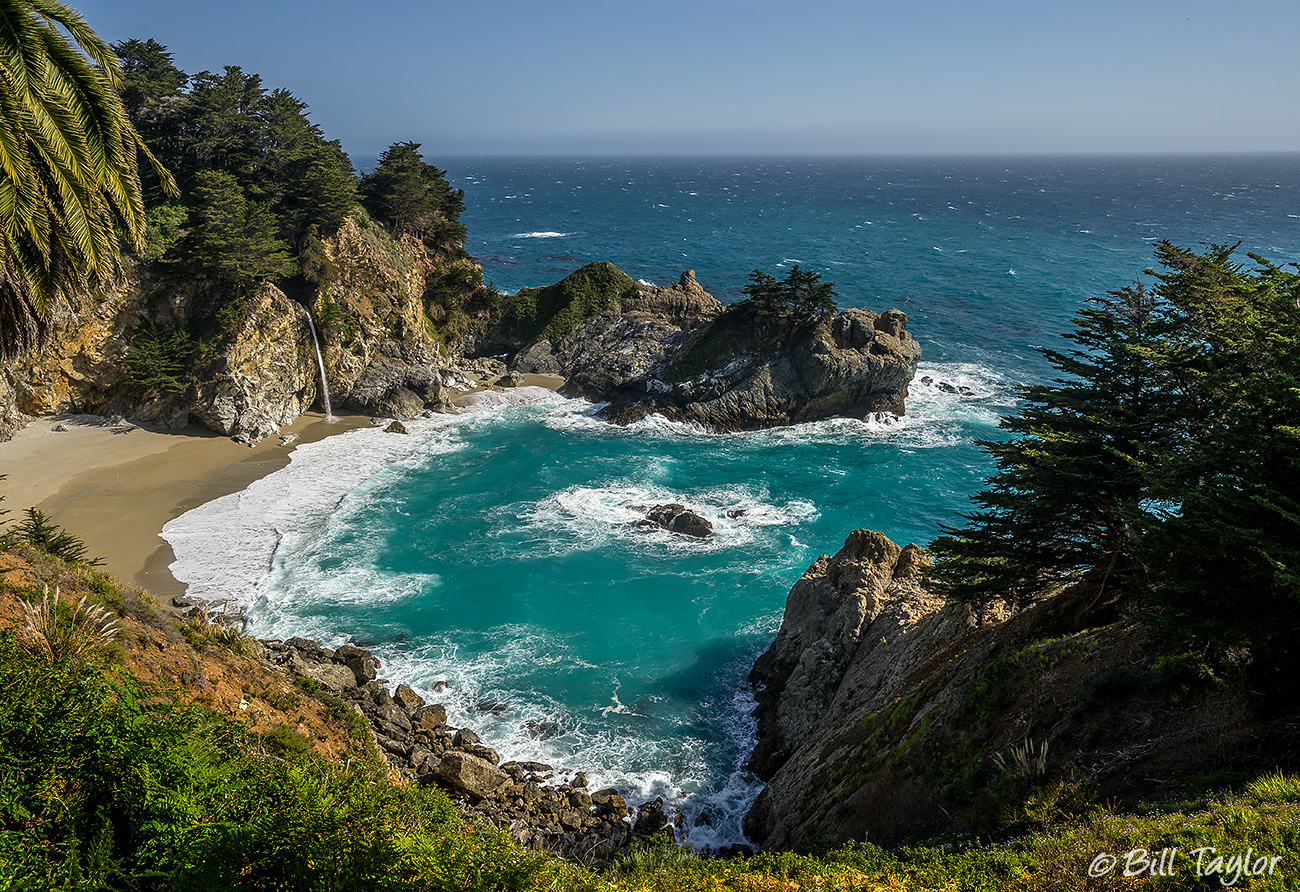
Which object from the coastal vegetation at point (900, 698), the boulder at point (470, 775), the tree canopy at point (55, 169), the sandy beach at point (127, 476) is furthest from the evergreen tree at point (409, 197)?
the tree canopy at point (55, 169)

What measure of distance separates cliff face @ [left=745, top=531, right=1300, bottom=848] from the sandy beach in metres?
25.7

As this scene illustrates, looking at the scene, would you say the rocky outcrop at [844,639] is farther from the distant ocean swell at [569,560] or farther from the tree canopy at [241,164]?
the tree canopy at [241,164]

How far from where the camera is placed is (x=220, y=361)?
4116cm

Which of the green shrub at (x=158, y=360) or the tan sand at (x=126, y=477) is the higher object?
the green shrub at (x=158, y=360)

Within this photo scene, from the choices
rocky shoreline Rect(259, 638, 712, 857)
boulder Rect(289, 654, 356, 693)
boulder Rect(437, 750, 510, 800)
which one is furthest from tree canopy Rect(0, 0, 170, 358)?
boulder Rect(437, 750, 510, 800)

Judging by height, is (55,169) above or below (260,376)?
above

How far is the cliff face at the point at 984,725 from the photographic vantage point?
37.0ft

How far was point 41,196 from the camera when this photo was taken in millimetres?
8875

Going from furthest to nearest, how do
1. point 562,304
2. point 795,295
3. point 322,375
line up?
point 562,304 < point 795,295 < point 322,375

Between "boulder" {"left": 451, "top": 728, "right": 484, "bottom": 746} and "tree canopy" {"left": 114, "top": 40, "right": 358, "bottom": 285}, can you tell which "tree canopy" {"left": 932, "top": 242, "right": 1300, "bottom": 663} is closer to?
"boulder" {"left": 451, "top": 728, "right": 484, "bottom": 746}

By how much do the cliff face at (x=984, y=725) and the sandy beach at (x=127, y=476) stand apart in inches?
1014

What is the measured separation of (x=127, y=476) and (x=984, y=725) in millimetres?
41208

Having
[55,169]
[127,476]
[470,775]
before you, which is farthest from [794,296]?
[55,169]

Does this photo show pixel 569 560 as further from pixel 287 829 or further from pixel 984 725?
pixel 287 829
